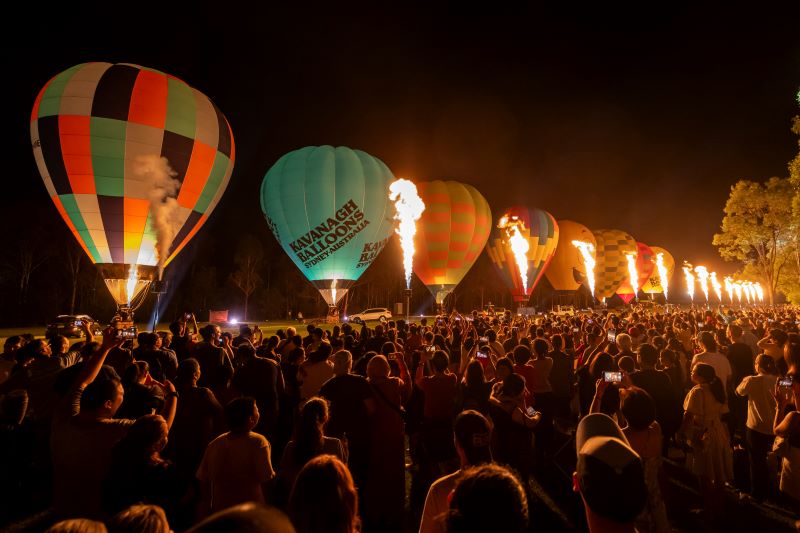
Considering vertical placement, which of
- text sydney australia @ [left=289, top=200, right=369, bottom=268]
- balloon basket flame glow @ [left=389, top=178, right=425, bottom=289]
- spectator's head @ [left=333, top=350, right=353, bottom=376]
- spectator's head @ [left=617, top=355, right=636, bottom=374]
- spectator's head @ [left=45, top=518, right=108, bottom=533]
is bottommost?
spectator's head @ [left=617, top=355, right=636, bottom=374]

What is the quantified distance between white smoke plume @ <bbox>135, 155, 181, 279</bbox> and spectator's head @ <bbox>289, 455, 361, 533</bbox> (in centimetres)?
1527

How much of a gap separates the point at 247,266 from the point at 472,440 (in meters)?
46.6

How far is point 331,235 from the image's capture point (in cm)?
2169

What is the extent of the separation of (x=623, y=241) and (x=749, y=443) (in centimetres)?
4526

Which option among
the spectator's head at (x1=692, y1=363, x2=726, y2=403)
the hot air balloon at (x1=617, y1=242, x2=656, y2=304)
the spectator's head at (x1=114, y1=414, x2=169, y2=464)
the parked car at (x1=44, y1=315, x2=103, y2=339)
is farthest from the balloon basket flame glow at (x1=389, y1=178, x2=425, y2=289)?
the hot air balloon at (x1=617, y1=242, x2=656, y2=304)

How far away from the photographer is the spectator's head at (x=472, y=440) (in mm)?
2717

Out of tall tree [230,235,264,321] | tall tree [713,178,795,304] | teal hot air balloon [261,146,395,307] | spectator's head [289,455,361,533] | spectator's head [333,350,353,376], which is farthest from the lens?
tall tree [230,235,264,321]

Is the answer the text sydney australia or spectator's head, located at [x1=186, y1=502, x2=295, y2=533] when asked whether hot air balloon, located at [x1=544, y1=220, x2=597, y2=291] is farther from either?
spectator's head, located at [x1=186, y1=502, x2=295, y2=533]

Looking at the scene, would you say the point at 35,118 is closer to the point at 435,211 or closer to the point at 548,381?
the point at 548,381

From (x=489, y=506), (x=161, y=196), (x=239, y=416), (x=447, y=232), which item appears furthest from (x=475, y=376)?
(x=447, y=232)

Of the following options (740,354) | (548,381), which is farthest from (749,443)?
(740,354)

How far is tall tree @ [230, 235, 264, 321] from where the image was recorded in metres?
45.8

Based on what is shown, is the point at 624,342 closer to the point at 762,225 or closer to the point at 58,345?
the point at 58,345

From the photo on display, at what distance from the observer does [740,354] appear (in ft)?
23.5
